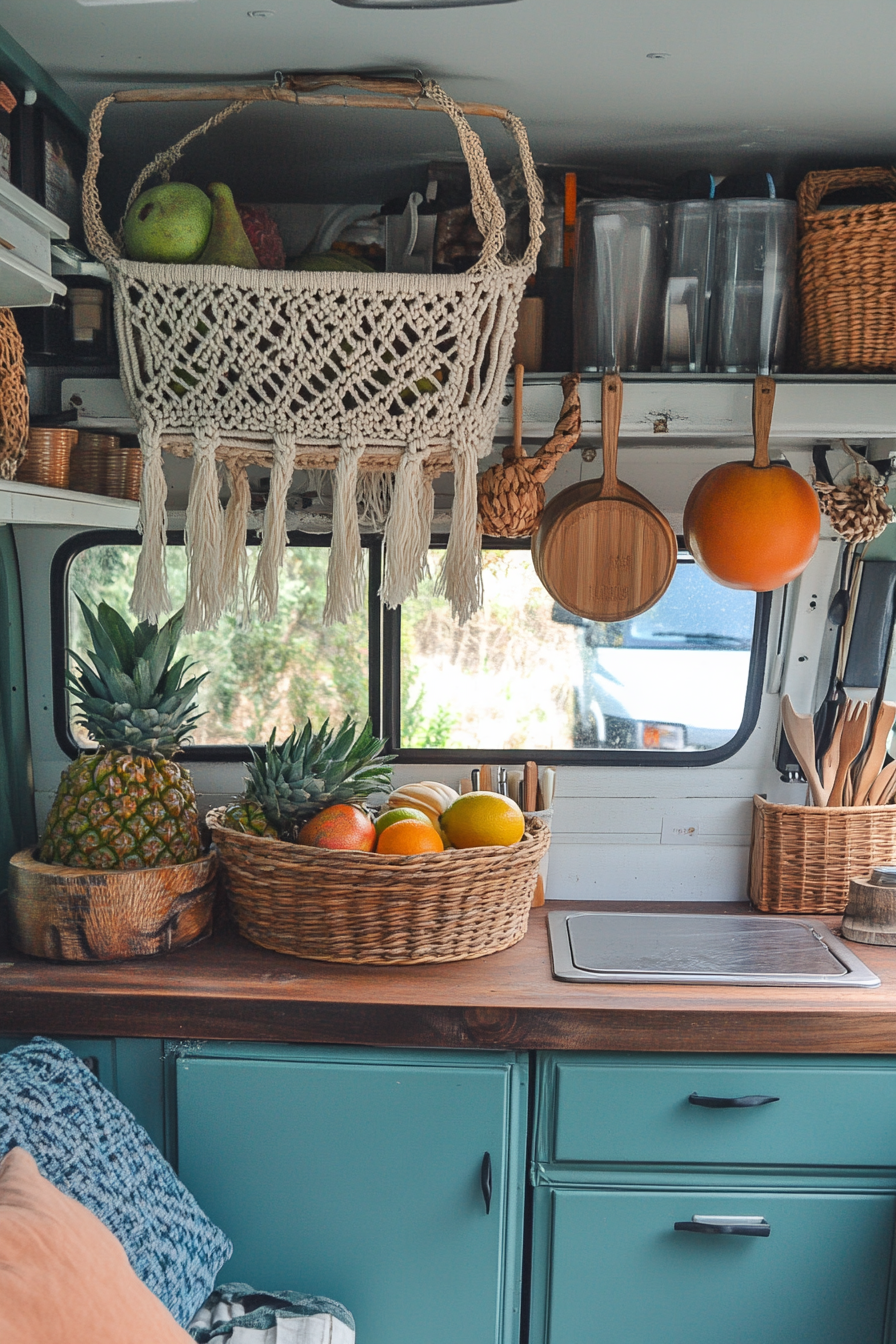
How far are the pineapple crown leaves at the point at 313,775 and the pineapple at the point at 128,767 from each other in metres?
0.14

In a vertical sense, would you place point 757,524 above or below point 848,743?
above

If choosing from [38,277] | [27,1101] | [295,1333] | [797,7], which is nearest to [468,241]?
[797,7]

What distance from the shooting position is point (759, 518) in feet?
6.00

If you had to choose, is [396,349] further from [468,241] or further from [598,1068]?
[598,1068]

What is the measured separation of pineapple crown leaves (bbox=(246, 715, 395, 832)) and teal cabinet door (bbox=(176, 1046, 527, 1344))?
1.43 ft

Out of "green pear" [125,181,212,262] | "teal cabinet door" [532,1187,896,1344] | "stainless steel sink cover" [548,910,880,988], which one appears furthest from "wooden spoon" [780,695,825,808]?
"green pear" [125,181,212,262]

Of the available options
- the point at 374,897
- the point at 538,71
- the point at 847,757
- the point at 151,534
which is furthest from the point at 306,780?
the point at 538,71

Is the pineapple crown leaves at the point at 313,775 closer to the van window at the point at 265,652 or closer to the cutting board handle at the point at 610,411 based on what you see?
the van window at the point at 265,652

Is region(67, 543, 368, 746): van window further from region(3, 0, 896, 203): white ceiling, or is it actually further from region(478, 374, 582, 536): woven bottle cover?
region(3, 0, 896, 203): white ceiling

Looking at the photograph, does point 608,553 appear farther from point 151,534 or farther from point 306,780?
point 151,534

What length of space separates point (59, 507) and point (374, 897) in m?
0.81

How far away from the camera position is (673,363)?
187 cm

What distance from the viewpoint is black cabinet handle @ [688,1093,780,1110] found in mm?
1590

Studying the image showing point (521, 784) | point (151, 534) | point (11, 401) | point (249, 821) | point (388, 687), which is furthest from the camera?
point (388, 687)
